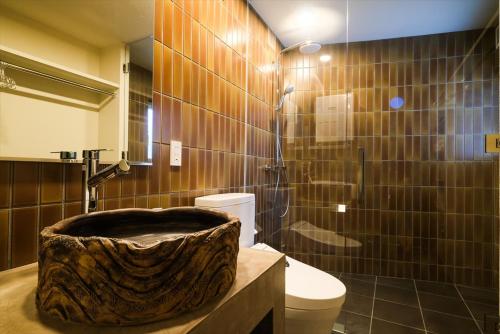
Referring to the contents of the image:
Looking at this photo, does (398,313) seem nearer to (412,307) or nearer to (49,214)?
(412,307)

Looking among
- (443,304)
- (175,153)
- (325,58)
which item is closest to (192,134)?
(175,153)

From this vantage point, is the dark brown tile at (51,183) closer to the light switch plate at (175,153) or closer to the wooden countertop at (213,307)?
the wooden countertop at (213,307)

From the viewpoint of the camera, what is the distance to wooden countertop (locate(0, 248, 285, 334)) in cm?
45

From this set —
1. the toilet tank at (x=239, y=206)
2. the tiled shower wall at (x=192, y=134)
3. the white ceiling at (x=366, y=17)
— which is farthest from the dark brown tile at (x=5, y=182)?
the white ceiling at (x=366, y=17)

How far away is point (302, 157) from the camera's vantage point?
2.56 metres

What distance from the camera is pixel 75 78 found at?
87cm

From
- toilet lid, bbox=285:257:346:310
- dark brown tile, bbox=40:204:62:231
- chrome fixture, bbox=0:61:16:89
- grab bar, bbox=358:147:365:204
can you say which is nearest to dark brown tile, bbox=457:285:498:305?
grab bar, bbox=358:147:365:204

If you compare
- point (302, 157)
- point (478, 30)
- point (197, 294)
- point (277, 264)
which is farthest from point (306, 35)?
point (197, 294)

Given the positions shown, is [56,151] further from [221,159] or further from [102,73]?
[221,159]

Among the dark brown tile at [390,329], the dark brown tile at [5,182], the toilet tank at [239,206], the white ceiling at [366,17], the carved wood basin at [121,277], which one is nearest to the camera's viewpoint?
the carved wood basin at [121,277]

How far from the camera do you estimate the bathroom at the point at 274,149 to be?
726 mm

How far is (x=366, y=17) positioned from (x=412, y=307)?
230 centimetres

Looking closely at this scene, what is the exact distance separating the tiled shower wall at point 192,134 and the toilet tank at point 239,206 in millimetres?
88

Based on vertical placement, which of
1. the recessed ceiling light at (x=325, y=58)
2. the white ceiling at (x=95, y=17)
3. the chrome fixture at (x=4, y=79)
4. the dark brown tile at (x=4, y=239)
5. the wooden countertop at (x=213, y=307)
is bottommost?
the wooden countertop at (x=213, y=307)
